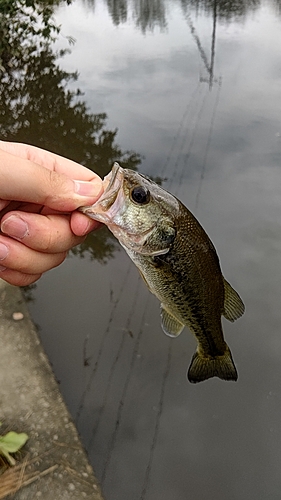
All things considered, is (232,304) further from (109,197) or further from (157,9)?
(157,9)

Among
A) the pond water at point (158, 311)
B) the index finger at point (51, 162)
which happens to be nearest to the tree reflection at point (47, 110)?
the pond water at point (158, 311)

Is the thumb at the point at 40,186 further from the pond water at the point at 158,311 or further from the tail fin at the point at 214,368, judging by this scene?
the pond water at the point at 158,311

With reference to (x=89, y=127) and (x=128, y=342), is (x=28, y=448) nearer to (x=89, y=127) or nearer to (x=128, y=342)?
(x=128, y=342)

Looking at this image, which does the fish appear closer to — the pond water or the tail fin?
the tail fin

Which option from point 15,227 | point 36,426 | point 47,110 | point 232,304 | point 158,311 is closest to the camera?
point 15,227

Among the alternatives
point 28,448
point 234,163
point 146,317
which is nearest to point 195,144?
point 234,163

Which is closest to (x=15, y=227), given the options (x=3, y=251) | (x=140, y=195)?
(x=3, y=251)
